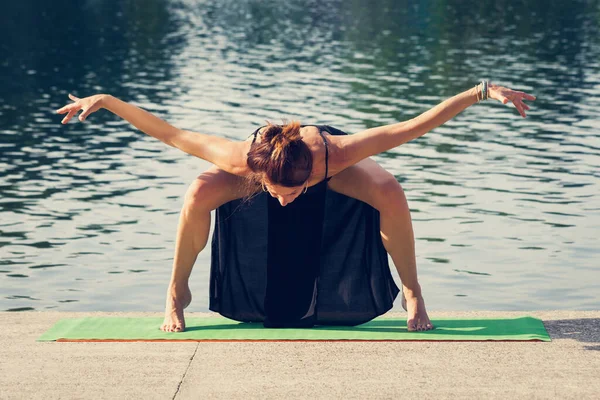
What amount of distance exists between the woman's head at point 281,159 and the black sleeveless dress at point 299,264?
1.69ft

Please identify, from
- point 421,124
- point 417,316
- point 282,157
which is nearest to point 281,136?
point 282,157

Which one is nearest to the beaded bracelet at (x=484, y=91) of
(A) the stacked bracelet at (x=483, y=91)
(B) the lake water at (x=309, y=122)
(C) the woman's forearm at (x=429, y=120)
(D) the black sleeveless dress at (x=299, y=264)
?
(A) the stacked bracelet at (x=483, y=91)

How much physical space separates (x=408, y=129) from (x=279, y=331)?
1274mm

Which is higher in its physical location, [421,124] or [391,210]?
[421,124]

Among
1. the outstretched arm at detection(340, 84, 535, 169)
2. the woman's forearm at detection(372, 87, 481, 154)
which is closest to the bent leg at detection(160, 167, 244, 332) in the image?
the outstretched arm at detection(340, 84, 535, 169)

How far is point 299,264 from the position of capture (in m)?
6.10

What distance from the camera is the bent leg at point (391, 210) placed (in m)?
5.85

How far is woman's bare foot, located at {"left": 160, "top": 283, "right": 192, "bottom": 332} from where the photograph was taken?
19.5 ft

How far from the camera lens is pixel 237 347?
5.55 m

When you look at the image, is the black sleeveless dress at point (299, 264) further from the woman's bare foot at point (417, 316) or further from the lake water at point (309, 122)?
Answer: the lake water at point (309, 122)

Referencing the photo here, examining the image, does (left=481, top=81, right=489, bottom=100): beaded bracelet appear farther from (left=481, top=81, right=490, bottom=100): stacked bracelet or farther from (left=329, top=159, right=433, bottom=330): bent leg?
(left=329, top=159, right=433, bottom=330): bent leg

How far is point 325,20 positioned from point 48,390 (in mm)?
40424

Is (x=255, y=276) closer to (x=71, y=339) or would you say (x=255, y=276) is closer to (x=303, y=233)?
(x=303, y=233)

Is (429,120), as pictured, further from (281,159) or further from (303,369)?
(303,369)
